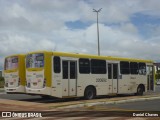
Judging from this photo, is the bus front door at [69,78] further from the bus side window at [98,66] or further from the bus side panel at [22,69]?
the bus side panel at [22,69]

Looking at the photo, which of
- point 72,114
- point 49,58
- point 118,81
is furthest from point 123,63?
point 72,114

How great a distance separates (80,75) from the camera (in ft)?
78.4

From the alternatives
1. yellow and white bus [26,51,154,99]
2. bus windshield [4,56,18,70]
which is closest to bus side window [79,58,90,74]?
yellow and white bus [26,51,154,99]

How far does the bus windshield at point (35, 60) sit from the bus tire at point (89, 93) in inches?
143

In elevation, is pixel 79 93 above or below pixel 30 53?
below

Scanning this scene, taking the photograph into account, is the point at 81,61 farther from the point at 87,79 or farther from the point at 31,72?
the point at 31,72

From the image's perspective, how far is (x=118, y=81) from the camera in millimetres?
26891

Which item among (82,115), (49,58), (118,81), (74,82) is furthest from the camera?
(118,81)

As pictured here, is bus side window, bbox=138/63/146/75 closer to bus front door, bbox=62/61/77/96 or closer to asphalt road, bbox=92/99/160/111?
bus front door, bbox=62/61/77/96

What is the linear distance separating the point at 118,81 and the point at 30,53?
664cm

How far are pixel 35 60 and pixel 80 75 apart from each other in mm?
2837

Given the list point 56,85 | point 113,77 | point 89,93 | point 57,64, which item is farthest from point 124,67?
point 56,85

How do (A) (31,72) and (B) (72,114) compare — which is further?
(A) (31,72)

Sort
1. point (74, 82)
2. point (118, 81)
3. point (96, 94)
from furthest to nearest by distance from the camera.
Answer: point (118, 81)
point (96, 94)
point (74, 82)
